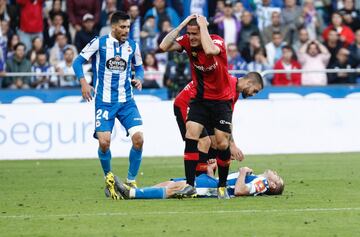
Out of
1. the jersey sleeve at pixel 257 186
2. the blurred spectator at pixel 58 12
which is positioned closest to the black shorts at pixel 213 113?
the jersey sleeve at pixel 257 186

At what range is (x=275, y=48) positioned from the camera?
85.2 feet

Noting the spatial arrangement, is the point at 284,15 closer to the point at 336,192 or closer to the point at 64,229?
the point at 336,192

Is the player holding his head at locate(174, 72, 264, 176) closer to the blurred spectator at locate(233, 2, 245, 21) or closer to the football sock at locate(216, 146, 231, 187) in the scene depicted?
the football sock at locate(216, 146, 231, 187)

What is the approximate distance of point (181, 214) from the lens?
11.9 metres

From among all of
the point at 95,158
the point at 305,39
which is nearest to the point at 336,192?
the point at 95,158

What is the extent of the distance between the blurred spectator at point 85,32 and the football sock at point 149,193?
12174mm

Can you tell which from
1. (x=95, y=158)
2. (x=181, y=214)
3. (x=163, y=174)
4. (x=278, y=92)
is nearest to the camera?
(x=181, y=214)

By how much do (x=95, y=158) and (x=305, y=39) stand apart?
20.8 ft

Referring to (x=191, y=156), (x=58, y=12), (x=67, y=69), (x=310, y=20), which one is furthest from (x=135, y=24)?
(x=191, y=156)

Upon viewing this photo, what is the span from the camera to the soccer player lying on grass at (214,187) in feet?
44.8

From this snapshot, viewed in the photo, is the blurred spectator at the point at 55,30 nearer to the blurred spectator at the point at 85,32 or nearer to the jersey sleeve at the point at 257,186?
the blurred spectator at the point at 85,32

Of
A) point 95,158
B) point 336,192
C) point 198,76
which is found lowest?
point 95,158

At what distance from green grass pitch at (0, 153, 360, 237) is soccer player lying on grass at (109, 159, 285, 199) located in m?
0.18

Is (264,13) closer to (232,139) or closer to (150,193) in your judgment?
(232,139)
